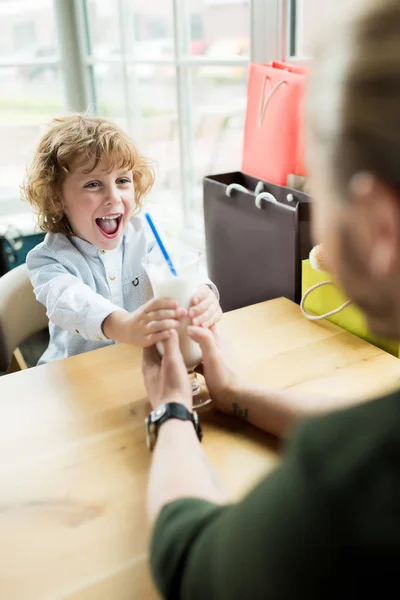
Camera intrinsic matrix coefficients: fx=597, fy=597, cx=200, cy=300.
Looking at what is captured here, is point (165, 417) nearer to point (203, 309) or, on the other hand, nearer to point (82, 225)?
point (203, 309)

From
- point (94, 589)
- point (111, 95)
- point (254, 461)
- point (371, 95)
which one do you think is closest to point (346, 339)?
point (254, 461)

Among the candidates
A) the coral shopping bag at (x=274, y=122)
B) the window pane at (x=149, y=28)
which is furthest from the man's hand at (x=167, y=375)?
the window pane at (x=149, y=28)

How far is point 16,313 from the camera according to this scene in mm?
1501

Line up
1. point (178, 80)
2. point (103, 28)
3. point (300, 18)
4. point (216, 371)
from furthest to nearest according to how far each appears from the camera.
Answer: point (103, 28)
point (178, 80)
point (300, 18)
point (216, 371)

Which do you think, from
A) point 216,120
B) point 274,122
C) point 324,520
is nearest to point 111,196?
point 274,122

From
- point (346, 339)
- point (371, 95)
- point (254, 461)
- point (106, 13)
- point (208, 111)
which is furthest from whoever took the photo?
point (106, 13)

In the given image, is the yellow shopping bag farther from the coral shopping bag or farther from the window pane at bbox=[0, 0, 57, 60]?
the window pane at bbox=[0, 0, 57, 60]

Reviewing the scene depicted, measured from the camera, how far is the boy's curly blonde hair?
140 cm

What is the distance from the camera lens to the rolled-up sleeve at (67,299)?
1209 millimetres

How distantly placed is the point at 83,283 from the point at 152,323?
0.40m

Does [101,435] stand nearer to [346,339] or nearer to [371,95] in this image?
[346,339]

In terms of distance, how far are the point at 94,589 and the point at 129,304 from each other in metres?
0.95

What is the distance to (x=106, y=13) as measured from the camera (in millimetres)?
2732

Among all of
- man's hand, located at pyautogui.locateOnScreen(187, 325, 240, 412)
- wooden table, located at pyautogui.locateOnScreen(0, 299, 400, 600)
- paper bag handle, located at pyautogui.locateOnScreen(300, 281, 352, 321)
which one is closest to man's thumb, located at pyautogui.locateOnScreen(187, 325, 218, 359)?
man's hand, located at pyautogui.locateOnScreen(187, 325, 240, 412)
